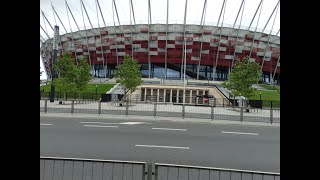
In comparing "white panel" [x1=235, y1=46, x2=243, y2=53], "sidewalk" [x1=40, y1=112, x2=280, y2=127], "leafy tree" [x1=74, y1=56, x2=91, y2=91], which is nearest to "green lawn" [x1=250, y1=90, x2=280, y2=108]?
"sidewalk" [x1=40, y1=112, x2=280, y2=127]

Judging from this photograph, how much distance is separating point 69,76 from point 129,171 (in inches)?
1114

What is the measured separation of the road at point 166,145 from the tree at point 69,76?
54.8ft

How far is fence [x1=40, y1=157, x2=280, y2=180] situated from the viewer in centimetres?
516

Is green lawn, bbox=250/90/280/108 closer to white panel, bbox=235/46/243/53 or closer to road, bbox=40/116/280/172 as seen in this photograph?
road, bbox=40/116/280/172

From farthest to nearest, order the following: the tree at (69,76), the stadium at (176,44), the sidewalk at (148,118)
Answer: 1. the stadium at (176,44)
2. the tree at (69,76)
3. the sidewalk at (148,118)

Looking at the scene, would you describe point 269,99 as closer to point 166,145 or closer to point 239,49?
point 239,49

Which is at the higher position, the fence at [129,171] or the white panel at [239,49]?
the white panel at [239,49]

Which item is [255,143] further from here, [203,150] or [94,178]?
[94,178]

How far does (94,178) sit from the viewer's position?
18.5 feet

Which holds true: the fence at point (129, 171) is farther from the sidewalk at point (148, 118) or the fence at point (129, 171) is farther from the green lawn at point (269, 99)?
the green lawn at point (269, 99)

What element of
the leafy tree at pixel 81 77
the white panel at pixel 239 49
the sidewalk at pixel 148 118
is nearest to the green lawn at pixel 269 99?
the sidewalk at pixel 148 118

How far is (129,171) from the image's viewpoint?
5.58 m

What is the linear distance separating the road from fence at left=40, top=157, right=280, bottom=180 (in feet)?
9.71

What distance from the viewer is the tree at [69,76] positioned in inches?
1249
